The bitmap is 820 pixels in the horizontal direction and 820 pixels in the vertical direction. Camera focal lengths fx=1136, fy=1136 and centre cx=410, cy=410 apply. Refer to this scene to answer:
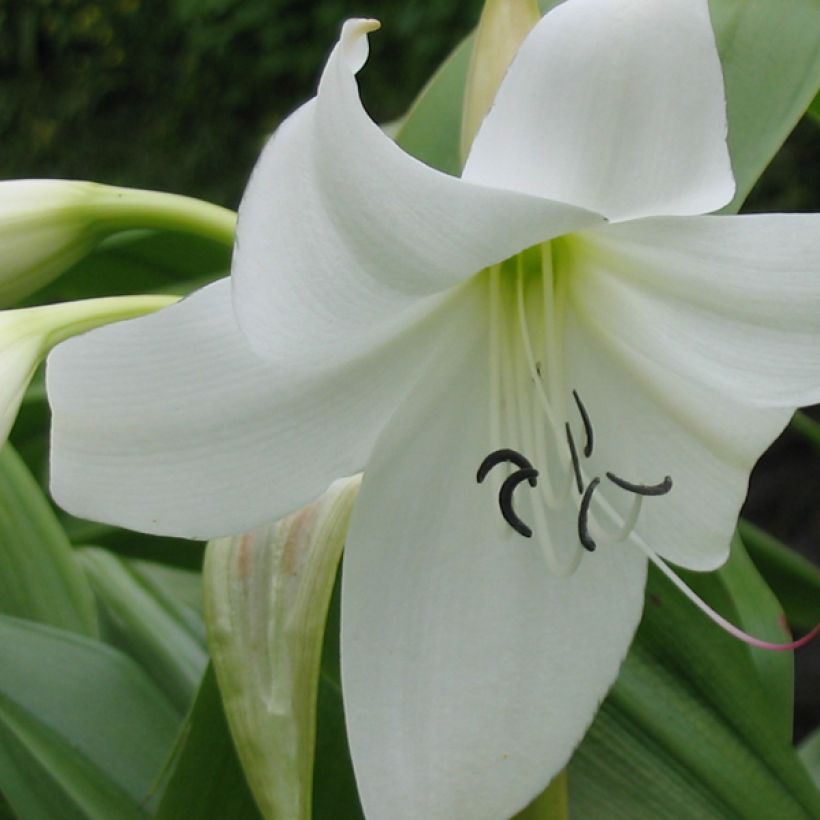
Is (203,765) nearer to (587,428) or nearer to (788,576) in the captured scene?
(587,428)

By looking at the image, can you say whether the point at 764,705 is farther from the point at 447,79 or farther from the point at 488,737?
the point at 447,79

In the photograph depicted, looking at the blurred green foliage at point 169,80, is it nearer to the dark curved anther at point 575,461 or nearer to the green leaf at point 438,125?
the green leaf at point 438,125

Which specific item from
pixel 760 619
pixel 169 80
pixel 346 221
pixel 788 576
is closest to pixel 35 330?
pixel 346 221

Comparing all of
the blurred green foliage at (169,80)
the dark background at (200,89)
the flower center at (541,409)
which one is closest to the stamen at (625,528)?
the flower center at (541,409)

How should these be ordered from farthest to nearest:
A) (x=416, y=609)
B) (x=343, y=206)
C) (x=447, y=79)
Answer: (x=447, y=79) → (x=416, y=609) → (x=343, y=206)

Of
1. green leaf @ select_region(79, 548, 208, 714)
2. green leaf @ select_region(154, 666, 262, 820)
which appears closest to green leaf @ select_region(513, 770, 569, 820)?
green leaf @ select_region(154, 666, 262, 820)

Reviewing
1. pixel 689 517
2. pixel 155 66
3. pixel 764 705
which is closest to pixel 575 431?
pixel 689 517

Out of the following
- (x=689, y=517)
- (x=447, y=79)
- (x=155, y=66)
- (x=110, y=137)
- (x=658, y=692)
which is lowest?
(x=110, y=137)
